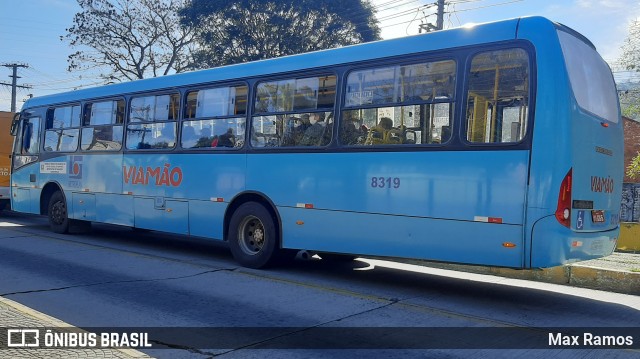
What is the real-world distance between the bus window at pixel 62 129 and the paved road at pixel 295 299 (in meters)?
3.53

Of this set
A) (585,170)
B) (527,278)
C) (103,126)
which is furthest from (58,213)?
(585,170)

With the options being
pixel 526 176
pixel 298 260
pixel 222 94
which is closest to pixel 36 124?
pixel 222 94

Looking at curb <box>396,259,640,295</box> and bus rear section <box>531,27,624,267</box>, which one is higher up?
bus rear section <box>531,27,624,267</box>

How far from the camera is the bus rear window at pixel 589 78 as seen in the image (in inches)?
268

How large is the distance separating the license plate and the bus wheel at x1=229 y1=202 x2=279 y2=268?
14.9ft

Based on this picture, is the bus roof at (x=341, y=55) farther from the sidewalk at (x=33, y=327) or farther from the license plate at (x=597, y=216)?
the sidewalk at (x=33, y=327)

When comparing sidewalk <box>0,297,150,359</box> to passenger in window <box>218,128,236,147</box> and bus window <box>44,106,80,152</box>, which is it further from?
bus window <box>44,106,80,152</box>

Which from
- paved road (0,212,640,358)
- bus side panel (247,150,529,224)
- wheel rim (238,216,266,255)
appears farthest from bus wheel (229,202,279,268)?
bus side panel (247,150,529,224)

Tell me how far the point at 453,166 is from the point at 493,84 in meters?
1.07

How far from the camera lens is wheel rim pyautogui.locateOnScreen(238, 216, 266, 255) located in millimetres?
9625

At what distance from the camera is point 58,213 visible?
14.1 metres

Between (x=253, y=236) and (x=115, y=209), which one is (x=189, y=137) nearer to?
(x=253, y=236)

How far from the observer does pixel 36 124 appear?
15.0m

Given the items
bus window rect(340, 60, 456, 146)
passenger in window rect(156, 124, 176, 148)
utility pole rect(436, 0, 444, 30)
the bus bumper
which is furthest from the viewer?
utility pole rect(436, 0, 444, 30)
